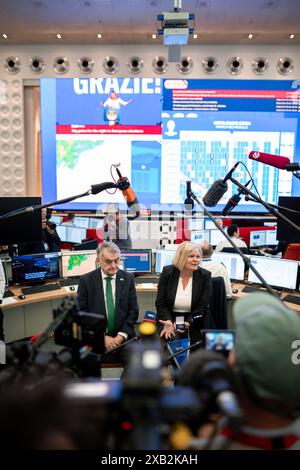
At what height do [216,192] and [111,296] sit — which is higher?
[216,192]

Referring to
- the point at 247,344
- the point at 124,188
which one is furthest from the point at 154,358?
the point at 124,188

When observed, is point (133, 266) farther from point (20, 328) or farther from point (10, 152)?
point (10, 152)

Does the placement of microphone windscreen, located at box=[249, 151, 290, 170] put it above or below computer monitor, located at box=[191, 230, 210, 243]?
above

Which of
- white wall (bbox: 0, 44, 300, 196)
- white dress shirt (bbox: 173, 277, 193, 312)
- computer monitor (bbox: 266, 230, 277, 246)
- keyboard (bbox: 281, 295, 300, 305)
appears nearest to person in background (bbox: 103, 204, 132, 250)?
white dress shirt (bbox: 173, 277, 193, 312)

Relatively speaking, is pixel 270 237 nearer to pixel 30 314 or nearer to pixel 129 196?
pixel 30 314

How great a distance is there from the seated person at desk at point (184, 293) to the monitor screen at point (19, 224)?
191 cm

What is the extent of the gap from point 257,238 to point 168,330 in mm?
3587

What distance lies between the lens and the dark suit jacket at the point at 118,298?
3043mm

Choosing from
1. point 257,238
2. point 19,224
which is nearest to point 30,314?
point 19,224

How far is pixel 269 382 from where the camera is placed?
32.3 inches

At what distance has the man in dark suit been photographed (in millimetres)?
3043

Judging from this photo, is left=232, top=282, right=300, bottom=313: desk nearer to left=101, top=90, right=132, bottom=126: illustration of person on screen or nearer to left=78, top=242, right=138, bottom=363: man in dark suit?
left=78, top=242, right=138, bottom=363: man in dark suit

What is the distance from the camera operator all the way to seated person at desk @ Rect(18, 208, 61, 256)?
13.6ft

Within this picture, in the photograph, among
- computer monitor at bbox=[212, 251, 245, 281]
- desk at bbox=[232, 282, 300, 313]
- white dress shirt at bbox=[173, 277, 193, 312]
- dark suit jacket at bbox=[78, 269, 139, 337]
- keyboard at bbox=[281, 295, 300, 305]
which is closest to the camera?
dark suit jacket at bbox=[78, 269, 139, 337]
